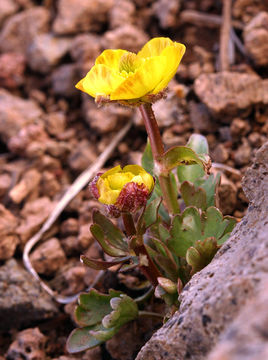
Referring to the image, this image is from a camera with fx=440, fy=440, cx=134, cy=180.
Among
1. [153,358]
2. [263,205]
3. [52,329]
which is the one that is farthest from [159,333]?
[52,329]

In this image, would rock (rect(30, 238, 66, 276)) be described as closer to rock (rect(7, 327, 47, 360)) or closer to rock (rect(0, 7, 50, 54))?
rock (rect(7, 327, 47, 360))

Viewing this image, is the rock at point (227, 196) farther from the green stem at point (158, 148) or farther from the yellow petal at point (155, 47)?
the yellow petal at point (155, 47)

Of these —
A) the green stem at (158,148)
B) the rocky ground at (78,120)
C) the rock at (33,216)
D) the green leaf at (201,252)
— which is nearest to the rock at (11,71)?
the rocky ground at (78,120)

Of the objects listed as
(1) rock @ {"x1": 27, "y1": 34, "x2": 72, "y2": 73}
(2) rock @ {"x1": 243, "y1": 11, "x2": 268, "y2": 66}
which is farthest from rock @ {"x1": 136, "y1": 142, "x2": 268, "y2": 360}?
(1) rock @ {"x1": 27, "y1": 34, "x2": 72, "y2": 73}

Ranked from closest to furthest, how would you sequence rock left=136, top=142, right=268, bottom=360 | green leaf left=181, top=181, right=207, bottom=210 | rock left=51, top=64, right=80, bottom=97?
rock left=136, top=142, right=268, bottom=360 → green leaf left=181, top=181, right=207, bottom=210 → rock left=51, top=64, right=80, bottom=97

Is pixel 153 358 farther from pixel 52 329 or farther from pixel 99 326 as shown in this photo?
pixel 52 329
